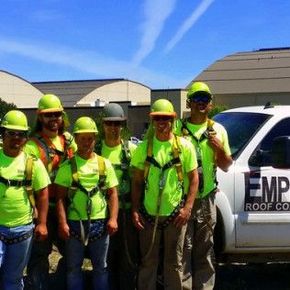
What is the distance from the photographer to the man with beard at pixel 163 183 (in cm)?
477

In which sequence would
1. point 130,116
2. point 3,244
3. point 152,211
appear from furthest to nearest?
1. point 130,116
2. point 152,211
3. point 3,244

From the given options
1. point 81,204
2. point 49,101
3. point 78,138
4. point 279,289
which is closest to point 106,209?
point 81,204

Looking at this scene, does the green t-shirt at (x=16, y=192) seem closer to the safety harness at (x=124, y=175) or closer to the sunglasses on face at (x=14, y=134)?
the sunglasses on face at (x=14, y=134)

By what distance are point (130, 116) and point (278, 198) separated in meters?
46.6

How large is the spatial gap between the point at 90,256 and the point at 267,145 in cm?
195

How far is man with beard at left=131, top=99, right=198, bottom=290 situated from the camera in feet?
15.6

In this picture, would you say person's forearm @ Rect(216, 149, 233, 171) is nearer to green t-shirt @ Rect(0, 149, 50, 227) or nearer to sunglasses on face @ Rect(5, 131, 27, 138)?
green t-shirt @ Rect(0, 149, 50, 227)

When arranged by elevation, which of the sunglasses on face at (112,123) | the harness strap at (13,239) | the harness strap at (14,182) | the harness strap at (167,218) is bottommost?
the harness strap at (13,239)

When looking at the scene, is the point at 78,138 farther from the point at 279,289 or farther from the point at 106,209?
the point at 279,289

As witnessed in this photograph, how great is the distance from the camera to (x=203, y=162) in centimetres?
502

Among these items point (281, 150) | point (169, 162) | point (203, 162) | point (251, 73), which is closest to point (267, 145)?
point (281, 150)

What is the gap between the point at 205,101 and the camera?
502 centimetres

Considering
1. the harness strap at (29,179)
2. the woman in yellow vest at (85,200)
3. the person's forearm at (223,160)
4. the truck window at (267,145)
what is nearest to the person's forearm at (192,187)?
the person's forearm at (223,160)

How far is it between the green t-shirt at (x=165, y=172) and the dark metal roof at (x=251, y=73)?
56.3 metres
